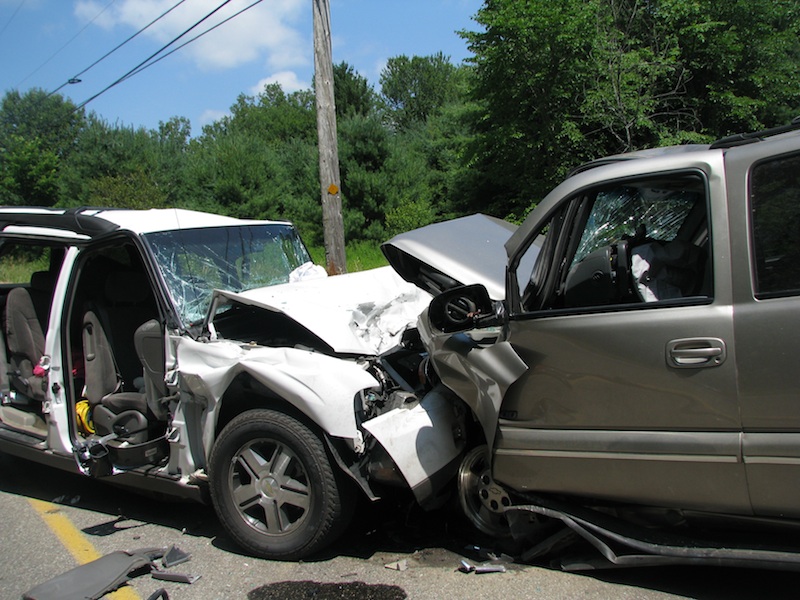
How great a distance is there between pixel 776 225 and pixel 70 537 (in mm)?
4475

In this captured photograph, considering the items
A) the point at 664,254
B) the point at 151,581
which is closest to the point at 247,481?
the point at 151,581

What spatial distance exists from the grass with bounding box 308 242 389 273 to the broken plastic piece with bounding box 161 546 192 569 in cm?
945

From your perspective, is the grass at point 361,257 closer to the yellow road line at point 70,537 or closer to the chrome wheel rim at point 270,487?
the yellow road line at point 70,537

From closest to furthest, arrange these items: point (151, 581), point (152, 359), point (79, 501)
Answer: point (151, 581), point (152, 359), point (79, 501)

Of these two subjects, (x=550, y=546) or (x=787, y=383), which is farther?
(x=550, y=546)

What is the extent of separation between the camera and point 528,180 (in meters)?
16.0

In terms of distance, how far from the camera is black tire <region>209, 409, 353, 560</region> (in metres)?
3.63

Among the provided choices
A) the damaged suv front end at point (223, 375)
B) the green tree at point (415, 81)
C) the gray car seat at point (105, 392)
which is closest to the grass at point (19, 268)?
the damaged suv front end at point (223, 375)

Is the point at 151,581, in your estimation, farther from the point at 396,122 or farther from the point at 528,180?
the point at 396,122

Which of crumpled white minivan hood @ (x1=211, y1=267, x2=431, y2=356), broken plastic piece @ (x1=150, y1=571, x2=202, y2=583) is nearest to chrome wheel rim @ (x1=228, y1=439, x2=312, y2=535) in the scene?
broken plastic piece @ (x1=150, y1=571, x2=202, y2=583)

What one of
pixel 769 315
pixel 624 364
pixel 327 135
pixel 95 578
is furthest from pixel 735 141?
pixel 327 135

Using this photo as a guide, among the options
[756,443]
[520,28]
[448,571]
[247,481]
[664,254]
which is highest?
[520,28]

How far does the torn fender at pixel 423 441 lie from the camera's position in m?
3.48

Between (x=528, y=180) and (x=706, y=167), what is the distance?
13354mm
